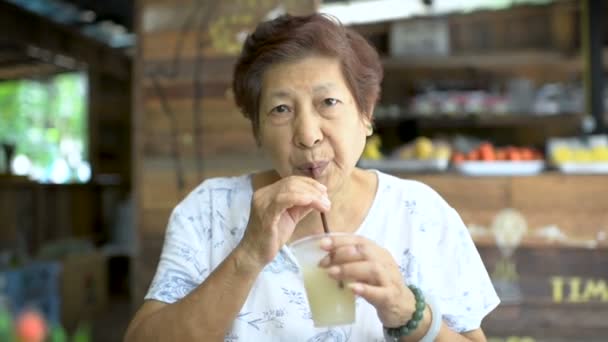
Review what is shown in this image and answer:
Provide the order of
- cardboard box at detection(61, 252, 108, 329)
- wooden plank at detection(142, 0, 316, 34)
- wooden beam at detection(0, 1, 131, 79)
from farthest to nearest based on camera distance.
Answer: wooden beam at detection(0, 1, 131, 79) < cardboard box at detection(61, 252, 108, 329) < wooden plank at detection(142, 0, 316, 34)

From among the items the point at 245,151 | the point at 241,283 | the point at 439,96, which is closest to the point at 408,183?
the point at 241,283

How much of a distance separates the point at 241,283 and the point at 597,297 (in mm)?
2376

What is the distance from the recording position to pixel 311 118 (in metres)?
1.24

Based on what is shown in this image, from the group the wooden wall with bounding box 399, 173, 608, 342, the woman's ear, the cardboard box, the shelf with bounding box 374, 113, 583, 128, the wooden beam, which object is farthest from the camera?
the wooden beam

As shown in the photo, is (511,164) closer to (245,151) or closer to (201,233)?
(245,151)

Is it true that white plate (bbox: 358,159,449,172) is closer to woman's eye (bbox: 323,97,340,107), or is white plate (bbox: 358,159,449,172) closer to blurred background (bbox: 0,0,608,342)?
blurred background (bbox: 0,0,608,342)

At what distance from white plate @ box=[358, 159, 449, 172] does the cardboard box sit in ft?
10.6

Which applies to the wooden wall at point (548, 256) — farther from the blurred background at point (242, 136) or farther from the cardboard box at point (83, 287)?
the cardboard box at point (83, 287)

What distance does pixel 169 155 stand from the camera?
3309 mm

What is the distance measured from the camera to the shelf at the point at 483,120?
16.6 feet

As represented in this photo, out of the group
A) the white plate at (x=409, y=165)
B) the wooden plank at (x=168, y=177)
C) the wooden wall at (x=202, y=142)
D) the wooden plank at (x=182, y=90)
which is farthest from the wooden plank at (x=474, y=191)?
the wooden plank at (x=182, y=90)

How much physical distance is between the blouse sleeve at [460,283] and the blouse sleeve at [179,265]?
21.2 inches

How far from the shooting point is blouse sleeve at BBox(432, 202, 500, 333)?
1.31 metres

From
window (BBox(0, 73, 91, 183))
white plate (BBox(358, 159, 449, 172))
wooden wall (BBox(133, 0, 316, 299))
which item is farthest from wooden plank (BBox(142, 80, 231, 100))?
window (BBox(0, 73, 91, 183))
